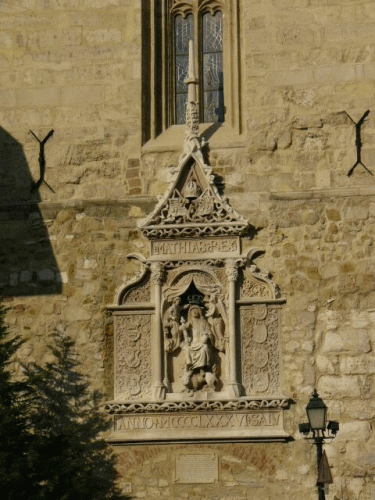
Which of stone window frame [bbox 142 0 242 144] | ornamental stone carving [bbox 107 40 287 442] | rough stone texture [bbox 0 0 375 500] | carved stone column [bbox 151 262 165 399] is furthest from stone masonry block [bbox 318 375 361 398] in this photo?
stone window frame [bbox 142 0 242 144]

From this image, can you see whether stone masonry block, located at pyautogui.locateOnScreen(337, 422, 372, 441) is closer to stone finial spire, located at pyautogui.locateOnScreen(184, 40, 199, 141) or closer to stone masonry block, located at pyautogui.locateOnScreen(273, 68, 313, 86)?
stone finial spire, located at pyautogui.locateOnScreen(184, 40, 199, 141)

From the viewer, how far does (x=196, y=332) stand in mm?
15945

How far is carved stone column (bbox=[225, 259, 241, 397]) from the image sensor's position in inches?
618

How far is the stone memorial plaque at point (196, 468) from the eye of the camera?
1555 cm

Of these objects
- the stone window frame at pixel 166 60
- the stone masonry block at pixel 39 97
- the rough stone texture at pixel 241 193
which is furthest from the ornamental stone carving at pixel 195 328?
the stone masonry block at pixel 39 97

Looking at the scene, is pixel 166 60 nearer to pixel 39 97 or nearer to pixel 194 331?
pixel 39 97

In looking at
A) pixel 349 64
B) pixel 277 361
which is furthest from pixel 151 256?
pixel 349 64

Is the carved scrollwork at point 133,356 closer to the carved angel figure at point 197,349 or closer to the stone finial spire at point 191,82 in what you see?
the carved angel figure at point 197,349

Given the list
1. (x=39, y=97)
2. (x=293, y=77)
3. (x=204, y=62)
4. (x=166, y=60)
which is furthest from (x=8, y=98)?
(x=293, y=77)

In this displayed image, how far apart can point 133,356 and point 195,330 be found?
77cm

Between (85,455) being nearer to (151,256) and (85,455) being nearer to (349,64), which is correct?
(151,256)

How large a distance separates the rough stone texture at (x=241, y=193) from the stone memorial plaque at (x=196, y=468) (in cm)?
9

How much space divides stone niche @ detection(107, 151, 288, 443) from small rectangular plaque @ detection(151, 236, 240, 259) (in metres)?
0.01

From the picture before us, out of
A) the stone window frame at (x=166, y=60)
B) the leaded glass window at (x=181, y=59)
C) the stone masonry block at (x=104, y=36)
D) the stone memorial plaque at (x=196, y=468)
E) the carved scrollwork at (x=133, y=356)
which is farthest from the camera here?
the leaded glass window at (x=181, y=59)
